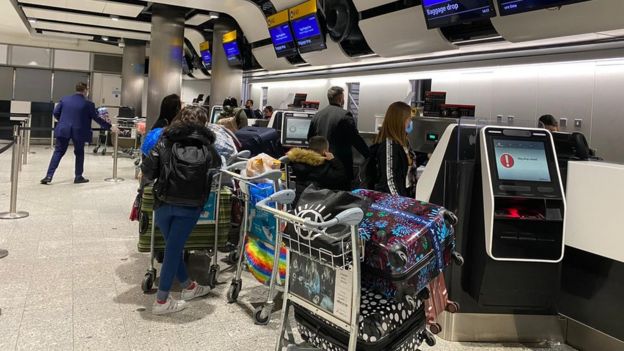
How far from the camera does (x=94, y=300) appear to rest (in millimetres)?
3377

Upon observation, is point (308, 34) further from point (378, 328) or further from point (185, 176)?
point (378, 328)

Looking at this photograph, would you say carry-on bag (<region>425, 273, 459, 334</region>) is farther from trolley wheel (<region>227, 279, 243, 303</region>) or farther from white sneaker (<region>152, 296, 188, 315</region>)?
white sneaker (<region>152, 296, 188, 315</region>)

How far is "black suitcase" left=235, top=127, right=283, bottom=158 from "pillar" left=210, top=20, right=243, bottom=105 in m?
7.24

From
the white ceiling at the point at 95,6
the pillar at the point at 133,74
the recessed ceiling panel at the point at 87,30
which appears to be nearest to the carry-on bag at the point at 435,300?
the white ceiling at the point at 95,6

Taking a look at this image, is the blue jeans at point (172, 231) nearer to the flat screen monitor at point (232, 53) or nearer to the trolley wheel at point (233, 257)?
the trolley wheel at point (233, 257)

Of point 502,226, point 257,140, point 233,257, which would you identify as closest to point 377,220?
point 502,226

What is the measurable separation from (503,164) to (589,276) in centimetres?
90

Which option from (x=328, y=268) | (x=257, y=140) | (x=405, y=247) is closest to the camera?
(x=405, y=247)

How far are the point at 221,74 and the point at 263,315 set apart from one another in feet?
33.1

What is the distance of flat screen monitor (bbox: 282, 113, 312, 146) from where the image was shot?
19.5 feet

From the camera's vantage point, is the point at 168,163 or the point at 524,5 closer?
the point at 168,163

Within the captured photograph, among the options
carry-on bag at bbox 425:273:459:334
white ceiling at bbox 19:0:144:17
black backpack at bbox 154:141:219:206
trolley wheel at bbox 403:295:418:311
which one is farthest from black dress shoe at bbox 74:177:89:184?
trolley wheel at bbox 403:295:418:311

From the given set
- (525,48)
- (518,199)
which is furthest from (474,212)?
(525,48)

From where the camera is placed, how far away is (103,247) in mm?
4660
